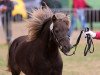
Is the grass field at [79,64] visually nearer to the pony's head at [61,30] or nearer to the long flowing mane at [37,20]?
the long flowing mane at [37,20]

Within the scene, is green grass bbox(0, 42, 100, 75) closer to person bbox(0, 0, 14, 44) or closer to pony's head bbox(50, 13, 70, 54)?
person bbox(0, 0, 14, 44)

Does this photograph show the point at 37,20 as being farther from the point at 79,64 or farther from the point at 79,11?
the point at 79,11

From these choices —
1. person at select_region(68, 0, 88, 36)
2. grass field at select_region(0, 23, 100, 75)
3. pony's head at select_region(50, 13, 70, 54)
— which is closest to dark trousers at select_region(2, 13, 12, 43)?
grass field at select_region(0, 23, 100, 75)

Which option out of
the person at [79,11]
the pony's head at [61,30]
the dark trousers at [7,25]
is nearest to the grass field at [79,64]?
the dark trousers at [7,25]

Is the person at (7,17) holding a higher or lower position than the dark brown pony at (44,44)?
lower

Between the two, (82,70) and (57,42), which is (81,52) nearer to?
(82,70)

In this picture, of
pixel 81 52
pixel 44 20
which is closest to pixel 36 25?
pixel 44 20

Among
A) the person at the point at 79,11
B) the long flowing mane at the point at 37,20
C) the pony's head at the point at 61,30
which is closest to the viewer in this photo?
the pony's head at the point at 61,30

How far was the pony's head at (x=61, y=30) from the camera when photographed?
8688mm

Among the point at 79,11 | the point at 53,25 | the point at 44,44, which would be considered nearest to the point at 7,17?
the point at 79,11

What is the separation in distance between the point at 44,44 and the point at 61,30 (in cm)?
66

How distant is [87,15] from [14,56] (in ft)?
43.1

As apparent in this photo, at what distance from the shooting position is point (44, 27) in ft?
31.4

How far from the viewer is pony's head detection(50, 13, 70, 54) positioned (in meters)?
8.69
